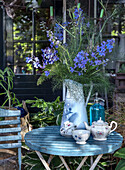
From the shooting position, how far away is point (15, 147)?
78.4 inches

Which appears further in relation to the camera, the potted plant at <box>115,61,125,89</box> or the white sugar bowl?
the potted plant at <box>115,61,125,89</box>

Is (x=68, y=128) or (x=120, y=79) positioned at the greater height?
(x=120, y=79)

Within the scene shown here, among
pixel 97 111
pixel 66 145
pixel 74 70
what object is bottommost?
pixel 66 145

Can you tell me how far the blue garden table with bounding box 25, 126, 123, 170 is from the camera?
1.54 meters

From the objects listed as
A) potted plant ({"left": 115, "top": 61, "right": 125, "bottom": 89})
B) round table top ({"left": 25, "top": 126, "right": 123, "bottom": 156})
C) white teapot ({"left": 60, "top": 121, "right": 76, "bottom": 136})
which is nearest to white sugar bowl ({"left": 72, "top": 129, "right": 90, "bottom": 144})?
round table top ({"left": 25, "top": 126, "right": 123, "bottom": 156})

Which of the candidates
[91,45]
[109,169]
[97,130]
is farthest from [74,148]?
[109,169]

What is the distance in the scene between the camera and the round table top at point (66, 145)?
1.54 m

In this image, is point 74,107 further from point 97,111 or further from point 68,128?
point 97,111

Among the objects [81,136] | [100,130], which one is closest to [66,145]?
[81,136]

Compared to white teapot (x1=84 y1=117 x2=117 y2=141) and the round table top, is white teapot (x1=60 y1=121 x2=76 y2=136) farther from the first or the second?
white teapot (x1=84 y1=117 x2=117 y2=141)

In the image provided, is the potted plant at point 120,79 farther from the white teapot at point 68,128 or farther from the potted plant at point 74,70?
the white teapot at point 68,128

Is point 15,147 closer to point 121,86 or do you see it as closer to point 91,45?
point 91,45

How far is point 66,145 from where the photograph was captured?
5.39 feet

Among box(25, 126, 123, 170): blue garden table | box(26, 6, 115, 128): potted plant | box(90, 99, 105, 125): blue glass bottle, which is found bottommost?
box(25, 126, 123, 170): blue garden table
